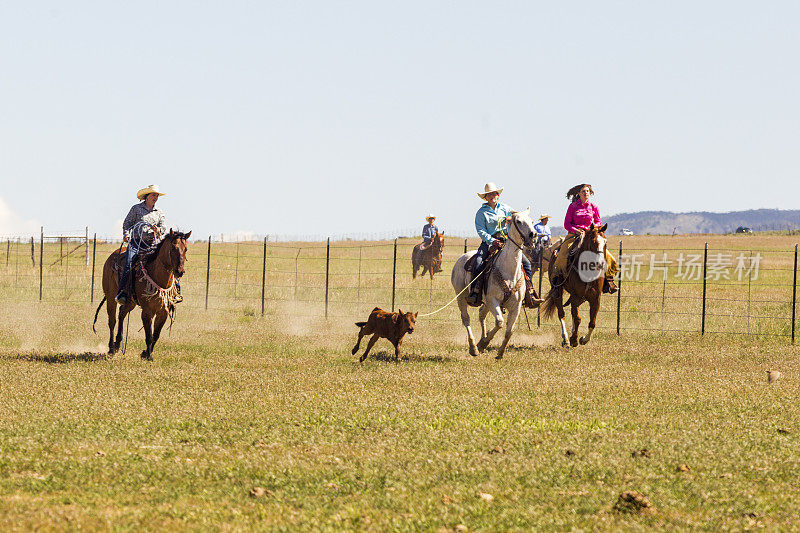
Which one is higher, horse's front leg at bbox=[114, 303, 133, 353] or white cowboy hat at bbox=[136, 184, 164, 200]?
white cowboy hat at bbox=[136, 184, 164, 200]

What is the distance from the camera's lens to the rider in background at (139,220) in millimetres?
17438

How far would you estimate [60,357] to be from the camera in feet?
57.8

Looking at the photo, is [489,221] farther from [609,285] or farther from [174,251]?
[174,251]

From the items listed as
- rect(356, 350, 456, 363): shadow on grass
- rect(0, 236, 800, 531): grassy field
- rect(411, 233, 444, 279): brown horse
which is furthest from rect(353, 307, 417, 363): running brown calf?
rect(411, 233, 444, 279): brown horse

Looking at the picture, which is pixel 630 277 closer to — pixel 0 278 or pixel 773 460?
pixel 0 278

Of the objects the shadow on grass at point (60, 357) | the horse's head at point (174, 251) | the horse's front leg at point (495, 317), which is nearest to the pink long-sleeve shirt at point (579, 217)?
the horse's front leg at point (495, 317)

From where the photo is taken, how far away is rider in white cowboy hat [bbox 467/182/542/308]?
17.9 metres

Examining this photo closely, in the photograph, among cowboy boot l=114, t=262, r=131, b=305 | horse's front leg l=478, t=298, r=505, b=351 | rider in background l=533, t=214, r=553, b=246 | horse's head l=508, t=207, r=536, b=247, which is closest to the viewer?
horse's head l=508, t=207, r=536, b=247

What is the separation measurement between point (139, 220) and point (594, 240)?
911cm

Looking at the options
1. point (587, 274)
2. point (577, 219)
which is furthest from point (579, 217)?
point (587, 274)

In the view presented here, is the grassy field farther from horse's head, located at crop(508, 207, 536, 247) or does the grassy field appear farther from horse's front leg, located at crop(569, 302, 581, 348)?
horse's head, located at crop(508, 207, 536, 247)

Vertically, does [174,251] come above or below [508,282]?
above

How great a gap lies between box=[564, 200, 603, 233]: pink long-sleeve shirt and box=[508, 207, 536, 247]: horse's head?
346 centimetres

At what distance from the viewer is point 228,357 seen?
1789 centimetres
